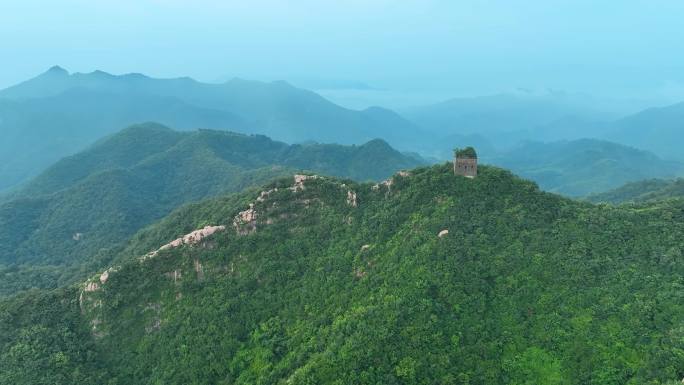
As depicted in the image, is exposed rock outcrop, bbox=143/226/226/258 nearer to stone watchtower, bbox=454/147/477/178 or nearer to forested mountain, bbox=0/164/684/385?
forested mountain, bbox=0/164/684/385

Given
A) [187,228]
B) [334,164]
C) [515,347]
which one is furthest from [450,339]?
[334,164]

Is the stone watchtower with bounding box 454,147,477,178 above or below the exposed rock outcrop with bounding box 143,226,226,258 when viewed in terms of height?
above

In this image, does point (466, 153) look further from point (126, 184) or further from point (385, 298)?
point (126, 184)

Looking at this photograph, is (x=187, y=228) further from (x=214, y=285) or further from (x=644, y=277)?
(x=644, y=277)

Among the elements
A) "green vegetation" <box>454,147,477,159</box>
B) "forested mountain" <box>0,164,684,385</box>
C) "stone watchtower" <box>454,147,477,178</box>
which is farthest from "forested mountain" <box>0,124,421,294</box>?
"green vegetation" <box>454,147,477,159</box>

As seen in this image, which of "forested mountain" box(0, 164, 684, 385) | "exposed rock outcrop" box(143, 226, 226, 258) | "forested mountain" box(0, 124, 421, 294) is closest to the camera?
"forested mountain" box(0, 164, 684, 385)

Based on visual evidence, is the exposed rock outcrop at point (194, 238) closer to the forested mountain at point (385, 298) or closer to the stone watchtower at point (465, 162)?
the forested mountain at point (385, 298)
